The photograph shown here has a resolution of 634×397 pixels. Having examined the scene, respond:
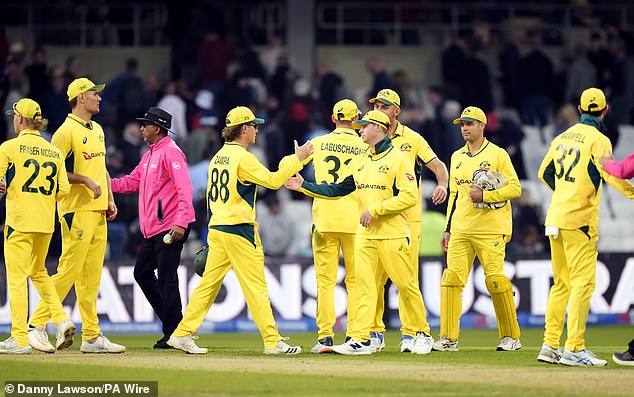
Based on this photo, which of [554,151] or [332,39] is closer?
[554,151]

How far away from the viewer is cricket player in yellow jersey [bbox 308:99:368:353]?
13.2 m

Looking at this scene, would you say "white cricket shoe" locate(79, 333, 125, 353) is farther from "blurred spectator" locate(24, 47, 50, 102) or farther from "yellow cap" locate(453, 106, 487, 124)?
"blurred spectator" locate(24, 47, 50, 102)

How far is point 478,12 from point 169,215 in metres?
15.0

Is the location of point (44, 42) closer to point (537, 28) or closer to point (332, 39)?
point (332, 39)

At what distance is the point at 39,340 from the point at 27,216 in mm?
1227

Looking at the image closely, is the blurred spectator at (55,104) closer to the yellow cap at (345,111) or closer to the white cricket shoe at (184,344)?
the yellow cap at (345,111)

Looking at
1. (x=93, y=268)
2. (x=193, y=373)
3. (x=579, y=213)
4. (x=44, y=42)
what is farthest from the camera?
(x=44, y=42)

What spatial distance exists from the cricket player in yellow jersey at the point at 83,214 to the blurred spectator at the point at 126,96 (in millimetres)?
10012

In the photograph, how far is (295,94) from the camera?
78.5 ft

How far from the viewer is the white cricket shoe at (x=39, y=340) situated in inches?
487

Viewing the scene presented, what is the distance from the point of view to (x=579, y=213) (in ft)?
38.3

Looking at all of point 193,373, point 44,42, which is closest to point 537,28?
point 44,42

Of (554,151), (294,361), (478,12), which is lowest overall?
(294,361)

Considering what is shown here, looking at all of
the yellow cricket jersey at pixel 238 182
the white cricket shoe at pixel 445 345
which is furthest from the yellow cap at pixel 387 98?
the white cricket shoe at pixel 445 345
